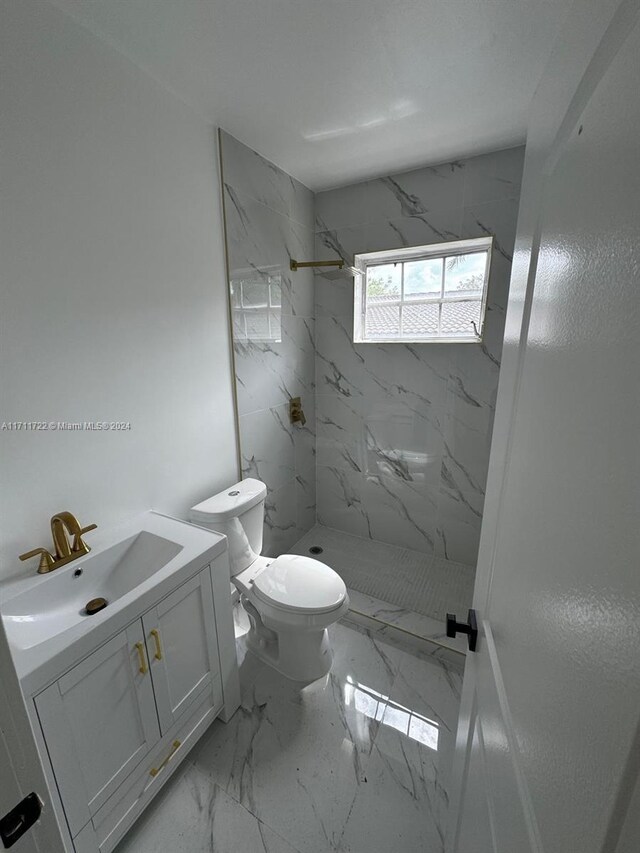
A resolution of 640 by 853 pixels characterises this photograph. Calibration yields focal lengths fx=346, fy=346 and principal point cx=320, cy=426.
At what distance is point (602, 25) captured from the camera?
13.3 inches

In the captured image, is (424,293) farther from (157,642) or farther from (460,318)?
(157,642)

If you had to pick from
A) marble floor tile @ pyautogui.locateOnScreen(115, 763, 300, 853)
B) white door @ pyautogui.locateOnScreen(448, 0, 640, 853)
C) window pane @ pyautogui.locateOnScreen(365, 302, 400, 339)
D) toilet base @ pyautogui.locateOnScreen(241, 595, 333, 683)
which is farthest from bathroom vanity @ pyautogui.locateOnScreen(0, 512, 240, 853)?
window pane @ pyautogui.locateOnScreen(365, 302, 400, 339)

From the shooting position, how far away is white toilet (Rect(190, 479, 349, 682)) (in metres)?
1.42

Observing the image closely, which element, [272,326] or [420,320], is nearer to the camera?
[272,326]

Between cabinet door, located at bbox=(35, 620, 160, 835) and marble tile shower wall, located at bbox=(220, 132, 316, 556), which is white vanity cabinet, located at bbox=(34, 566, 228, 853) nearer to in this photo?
cabinet door, located at bbox=(35, 620, 160, 835)

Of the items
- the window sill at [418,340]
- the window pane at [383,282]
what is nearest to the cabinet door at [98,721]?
the window sill at [418,340]

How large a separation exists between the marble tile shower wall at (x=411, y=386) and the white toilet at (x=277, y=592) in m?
0.98

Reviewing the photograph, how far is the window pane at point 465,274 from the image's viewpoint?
200cm

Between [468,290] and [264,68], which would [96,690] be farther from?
[468,290]

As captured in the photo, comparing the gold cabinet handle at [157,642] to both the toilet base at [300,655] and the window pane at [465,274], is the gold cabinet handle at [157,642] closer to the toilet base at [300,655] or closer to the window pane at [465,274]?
the toilet base at [300,655]

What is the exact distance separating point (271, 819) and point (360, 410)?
6.45ft

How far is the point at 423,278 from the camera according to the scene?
7.11ft

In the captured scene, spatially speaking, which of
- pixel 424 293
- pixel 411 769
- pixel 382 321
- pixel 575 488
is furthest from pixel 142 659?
pixel 424 293

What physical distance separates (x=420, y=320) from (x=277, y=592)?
178 cm
